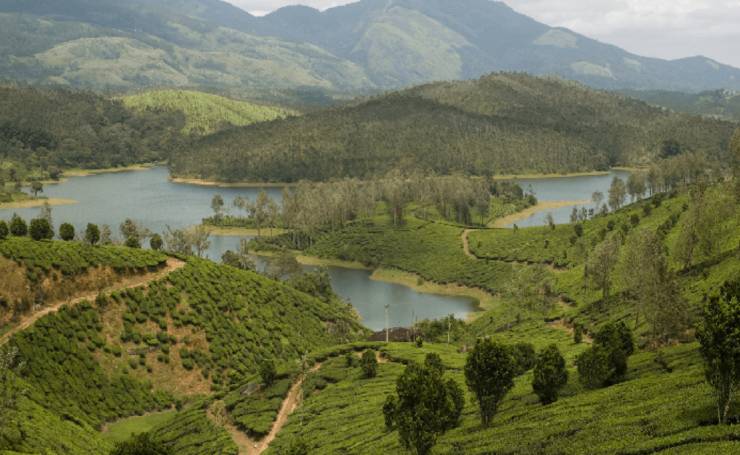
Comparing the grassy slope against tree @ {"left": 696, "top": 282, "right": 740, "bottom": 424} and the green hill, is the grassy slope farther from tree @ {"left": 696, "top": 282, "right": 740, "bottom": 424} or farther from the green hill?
the green hill

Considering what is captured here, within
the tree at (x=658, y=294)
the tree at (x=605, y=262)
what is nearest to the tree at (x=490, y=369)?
the tree at (x=658, y=294)

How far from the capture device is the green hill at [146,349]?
68.1 metres

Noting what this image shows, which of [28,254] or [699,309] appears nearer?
[699,309]

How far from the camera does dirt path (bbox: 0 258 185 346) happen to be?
7888 centimetres

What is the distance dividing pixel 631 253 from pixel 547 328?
66.7 feet

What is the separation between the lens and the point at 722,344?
115 ft

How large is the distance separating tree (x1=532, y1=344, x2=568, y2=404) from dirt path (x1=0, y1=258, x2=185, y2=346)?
6060cm

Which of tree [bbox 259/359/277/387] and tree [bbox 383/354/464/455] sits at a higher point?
tree [bbox 383/354/464/455]

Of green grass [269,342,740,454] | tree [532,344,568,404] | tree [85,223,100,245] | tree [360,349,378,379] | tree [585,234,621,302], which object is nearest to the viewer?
green grass [269,342,740,454]

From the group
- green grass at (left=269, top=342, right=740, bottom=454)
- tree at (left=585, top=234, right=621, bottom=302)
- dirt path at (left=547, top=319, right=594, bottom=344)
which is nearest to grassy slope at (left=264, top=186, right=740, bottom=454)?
green grass at (left=269, top=342, right=740, bottom=454)

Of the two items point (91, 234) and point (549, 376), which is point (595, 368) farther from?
point (91, 234)

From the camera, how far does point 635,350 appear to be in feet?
209

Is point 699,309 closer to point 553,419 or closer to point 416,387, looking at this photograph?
point 553,419

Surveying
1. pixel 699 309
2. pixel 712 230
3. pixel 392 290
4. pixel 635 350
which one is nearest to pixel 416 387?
pixel 635 350
